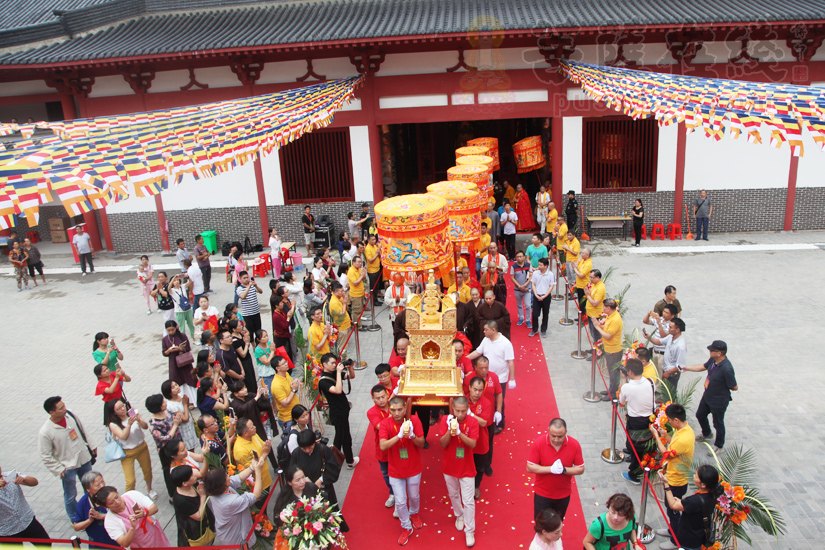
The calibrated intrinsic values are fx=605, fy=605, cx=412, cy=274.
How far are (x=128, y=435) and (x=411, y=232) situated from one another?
4.25 meters

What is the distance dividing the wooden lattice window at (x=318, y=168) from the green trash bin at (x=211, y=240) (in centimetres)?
242

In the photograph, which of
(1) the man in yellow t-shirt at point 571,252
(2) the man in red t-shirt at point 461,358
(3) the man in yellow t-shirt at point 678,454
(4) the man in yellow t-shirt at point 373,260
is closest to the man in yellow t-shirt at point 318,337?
(2) the man in red t-shirt at point 461,358

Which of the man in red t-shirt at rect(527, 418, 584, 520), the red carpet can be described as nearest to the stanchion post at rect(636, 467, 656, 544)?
the red carpet

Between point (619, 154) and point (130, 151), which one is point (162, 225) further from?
point (619, 154)

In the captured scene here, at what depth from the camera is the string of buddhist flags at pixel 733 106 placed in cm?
734

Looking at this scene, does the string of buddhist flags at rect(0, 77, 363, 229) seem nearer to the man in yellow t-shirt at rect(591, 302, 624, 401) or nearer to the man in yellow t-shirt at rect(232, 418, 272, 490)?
the man in yellow t-shirt at rect(232, 418, 272, 490)

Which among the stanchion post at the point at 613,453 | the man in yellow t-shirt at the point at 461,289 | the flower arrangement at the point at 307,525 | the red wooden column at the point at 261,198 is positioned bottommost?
the stanchion post at the point at 613,453

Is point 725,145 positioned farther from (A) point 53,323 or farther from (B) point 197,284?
(A) point 53,323

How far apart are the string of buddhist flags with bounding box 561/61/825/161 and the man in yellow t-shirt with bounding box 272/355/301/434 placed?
19.7 feet

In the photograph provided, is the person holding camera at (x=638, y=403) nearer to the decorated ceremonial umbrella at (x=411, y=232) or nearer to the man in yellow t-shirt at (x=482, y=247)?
the decorated ceremonial umbrella at (x=411, y=232)

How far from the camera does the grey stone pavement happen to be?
7.02 meters

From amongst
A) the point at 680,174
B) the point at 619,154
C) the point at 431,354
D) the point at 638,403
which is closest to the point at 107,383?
the point at 431,354

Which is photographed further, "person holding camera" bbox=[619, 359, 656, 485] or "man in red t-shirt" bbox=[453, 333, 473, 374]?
"man in red t-shirt" bbox=[453, 333, 473, 374]

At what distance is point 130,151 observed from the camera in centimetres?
716
